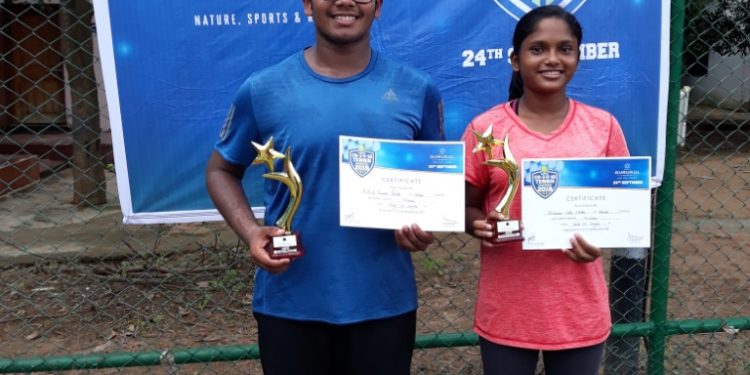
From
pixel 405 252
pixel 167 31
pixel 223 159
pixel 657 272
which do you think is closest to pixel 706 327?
pixel 657 272

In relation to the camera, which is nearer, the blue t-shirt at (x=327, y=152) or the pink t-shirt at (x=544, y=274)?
the blue t-shirt at (x=327, y=152)

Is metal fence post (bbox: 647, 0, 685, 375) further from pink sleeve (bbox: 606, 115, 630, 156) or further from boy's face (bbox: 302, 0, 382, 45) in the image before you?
boy's face (bbox: 302, 0, 382, 45)

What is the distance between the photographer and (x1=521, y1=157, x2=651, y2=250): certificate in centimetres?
188

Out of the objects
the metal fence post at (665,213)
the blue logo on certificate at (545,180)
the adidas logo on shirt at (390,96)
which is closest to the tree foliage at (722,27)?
the metal fence post at (665,213)

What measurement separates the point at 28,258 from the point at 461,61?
150 inches

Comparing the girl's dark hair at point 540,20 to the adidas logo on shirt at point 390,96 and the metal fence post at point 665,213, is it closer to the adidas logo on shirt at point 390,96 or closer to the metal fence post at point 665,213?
the adidas logo on shirt at point 390,96

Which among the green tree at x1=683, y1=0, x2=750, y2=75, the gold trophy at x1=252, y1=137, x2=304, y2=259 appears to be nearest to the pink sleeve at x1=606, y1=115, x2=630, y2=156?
the gold trophy at x1=252, y1=137, x2=304, y2=259

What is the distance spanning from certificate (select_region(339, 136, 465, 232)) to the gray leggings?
0.41 meters

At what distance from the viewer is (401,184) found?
6.11 ft

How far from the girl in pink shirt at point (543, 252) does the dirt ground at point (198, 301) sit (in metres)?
1.68

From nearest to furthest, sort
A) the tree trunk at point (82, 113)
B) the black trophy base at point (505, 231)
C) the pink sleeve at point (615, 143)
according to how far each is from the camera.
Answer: the black trophy base at point (505, 231), the pink sleeve at point (615, 143), the tree trunk at point (82, 113)

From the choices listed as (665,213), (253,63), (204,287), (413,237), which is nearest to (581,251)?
(413,237)

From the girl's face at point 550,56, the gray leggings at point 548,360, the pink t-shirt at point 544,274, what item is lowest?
the gray leggings at point 548,360

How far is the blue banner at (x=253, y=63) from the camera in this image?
270cm
